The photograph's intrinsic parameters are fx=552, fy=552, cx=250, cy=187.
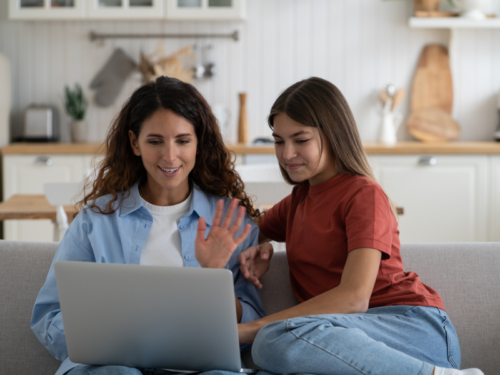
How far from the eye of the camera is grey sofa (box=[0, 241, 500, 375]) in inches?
56.7

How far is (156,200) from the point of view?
4.92 ft

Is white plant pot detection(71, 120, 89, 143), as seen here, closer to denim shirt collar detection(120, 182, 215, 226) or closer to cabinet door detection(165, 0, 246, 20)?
cabinet door detection(165, 0, 246, 20)

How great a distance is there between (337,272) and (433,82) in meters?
2.84

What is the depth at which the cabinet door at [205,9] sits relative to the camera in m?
3.55

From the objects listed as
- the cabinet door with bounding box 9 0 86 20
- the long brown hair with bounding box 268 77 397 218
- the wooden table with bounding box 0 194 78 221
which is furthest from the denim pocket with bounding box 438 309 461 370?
the cabinet door with bounding box 9 0 86 20

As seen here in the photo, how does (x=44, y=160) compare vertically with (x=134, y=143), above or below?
below

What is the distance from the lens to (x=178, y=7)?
3.57 metres

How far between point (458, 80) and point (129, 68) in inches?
90.6

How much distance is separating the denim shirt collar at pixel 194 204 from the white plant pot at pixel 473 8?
2.73m

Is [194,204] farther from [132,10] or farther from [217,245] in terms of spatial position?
[132,10]

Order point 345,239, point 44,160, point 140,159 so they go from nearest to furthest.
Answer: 1. point 345,239
2. point 140,159
3. point 44,160

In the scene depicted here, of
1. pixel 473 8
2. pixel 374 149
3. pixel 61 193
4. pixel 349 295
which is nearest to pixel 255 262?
pixel 349 295

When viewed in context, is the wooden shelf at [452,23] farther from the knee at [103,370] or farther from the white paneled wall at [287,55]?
the knee at [103,370]

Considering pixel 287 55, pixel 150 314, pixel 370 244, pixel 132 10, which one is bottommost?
pixel 150 314
